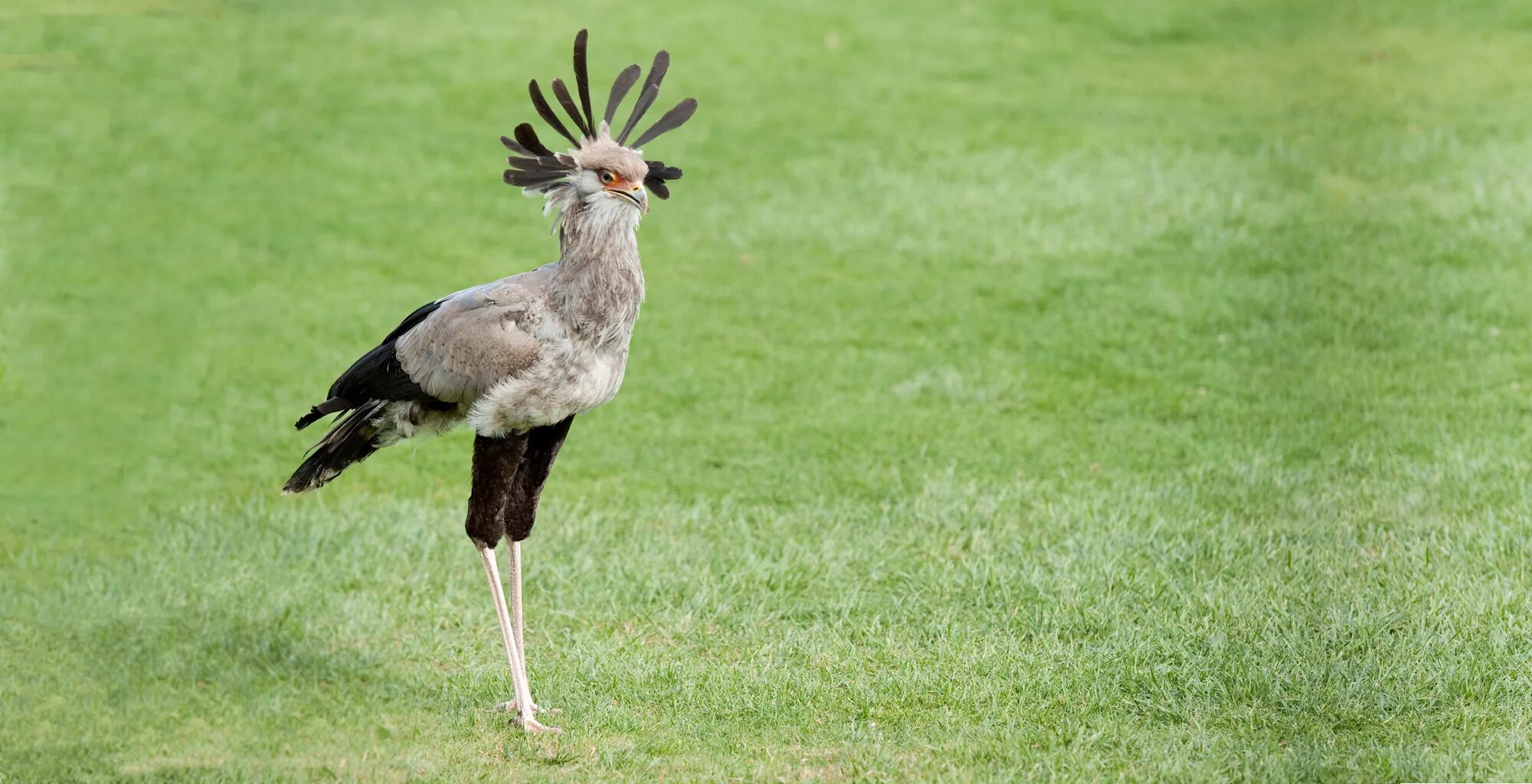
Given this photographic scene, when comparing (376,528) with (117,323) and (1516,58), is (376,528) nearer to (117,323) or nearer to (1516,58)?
(117,323)

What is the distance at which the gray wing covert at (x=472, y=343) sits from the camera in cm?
512

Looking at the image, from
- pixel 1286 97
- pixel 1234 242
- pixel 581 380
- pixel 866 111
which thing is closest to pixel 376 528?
pixel 581 380

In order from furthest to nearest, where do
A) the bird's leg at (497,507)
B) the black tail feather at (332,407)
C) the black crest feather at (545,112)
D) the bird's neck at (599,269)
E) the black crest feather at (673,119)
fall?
the black tail feather at (332,407)
the bird's leg at (497,507)
the black crest feather at (673,119)
the bird's neck at (599,269)
the black crest feather at (545,112)

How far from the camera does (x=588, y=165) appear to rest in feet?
16.5

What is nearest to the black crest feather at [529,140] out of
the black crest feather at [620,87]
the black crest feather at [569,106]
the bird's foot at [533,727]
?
the black crest feather at [569,106]

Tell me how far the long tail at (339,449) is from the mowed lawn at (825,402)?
856mm

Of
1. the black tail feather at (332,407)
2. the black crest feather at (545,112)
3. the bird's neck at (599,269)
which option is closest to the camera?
the black crest feather at (545,112)

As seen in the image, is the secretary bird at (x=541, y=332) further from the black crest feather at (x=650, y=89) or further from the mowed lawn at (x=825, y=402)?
the mowed lawn at (x=825, y=402)

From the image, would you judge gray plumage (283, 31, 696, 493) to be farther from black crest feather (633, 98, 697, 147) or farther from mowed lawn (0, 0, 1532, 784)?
mowed lawn (0, 0, 1532, 784)

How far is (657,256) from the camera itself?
10.8 metres

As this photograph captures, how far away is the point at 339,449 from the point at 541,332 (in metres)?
1.04

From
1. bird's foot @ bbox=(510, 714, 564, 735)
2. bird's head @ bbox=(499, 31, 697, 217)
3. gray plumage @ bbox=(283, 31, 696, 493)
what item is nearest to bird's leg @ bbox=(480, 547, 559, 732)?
bird's foot @ bbox=(510, 714, 564, 735)

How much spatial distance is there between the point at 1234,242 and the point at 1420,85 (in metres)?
3.66

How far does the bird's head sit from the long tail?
110cm
